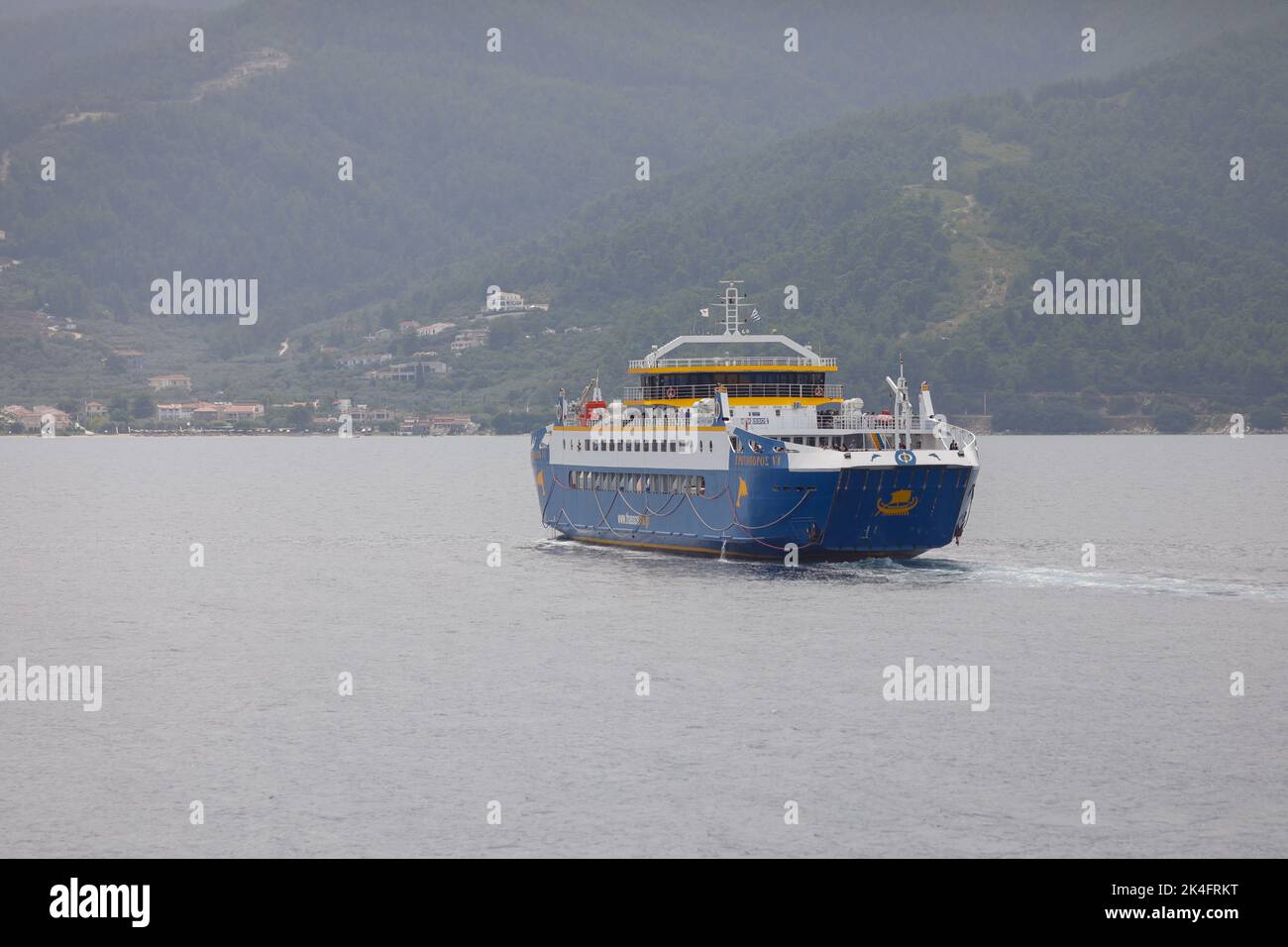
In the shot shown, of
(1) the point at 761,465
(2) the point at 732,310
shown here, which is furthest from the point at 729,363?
(1) the point at 761,465

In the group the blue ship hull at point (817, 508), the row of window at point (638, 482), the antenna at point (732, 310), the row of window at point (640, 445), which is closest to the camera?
the blue ship hull at point (817, 508)

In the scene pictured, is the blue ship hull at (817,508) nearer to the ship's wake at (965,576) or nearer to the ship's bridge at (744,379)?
the ship's wake at (965,576)

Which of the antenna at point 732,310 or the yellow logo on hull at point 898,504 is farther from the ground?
the antenna at point 732,310

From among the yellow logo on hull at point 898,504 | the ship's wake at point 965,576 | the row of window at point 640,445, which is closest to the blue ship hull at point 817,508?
the yellow logo on hull at point 898,504

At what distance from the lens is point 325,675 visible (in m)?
52.7

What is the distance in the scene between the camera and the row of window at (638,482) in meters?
73.6

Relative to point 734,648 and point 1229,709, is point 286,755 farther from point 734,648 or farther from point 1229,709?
point 1229,709

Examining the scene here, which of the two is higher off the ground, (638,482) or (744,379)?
(744,379)

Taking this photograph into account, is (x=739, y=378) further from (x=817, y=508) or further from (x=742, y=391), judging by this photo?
(x=817, y=508)

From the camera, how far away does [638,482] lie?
78.4 m

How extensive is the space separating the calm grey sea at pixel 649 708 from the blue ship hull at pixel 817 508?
4.85 ft

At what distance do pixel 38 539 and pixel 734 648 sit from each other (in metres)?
65.9

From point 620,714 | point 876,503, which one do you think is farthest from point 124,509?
point 620,714

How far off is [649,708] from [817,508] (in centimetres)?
2295
